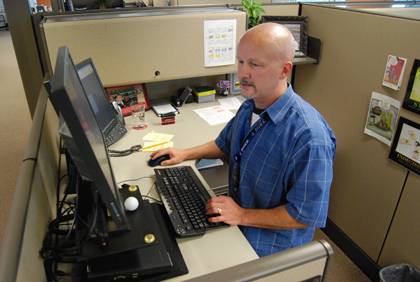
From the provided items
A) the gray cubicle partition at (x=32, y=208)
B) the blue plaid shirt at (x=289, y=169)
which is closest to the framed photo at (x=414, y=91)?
the blue plaid shirt at (x=289, y=169)

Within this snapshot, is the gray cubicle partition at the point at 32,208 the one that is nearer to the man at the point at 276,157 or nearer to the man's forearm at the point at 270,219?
the man at the point at 276,157

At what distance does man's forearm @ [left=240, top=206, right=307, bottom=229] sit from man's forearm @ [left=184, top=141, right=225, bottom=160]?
0.42 m

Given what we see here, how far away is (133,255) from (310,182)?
0.57 m

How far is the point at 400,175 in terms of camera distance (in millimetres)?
1698

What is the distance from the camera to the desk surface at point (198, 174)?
100 centimetres

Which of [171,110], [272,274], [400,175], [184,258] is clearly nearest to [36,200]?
[184,258]

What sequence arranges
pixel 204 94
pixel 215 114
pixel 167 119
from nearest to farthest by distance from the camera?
pixel 167 119
pixel 215 114
pixel 204 94

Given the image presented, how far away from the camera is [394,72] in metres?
1.65

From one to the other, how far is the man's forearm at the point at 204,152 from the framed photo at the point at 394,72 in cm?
91

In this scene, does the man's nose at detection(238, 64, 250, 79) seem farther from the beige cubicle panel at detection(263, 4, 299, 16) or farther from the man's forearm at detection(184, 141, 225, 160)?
the beige cubicle panel at detection(263, 4, 299, 16)

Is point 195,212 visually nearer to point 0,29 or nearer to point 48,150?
point 48,150

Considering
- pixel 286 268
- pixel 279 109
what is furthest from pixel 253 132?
pixel 286 268

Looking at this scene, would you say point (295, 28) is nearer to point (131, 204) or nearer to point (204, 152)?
point (204, 152)

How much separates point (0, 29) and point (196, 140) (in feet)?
30.4
